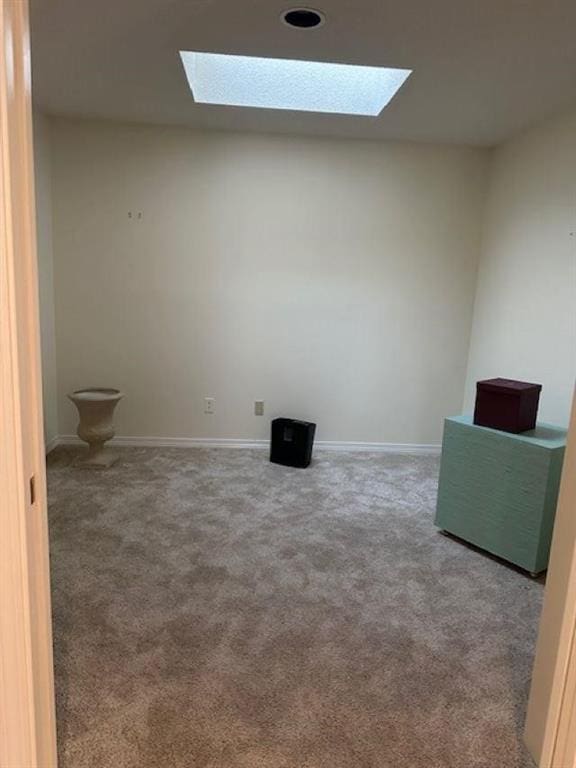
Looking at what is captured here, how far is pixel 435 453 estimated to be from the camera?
436 centimetres

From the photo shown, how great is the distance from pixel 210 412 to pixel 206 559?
1.79 m

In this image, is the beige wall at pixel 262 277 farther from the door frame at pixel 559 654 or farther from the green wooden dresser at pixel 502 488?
the door frame at pixel 559 654

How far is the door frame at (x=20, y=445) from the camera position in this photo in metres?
0.84

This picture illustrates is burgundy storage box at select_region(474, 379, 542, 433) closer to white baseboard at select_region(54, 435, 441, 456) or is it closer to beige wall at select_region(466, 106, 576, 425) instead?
beige wall at select_region(466, 106, 576, 425)

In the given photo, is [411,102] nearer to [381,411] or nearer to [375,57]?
[375,57]

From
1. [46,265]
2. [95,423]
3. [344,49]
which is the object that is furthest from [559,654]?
[46,265]

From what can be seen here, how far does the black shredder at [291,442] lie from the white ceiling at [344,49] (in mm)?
2082

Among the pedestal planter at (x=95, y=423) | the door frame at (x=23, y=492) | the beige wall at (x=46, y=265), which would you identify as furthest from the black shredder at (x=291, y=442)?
the door frame at (x=23, y=492)

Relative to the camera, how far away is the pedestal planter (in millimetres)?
3658

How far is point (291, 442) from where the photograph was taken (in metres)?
3.88

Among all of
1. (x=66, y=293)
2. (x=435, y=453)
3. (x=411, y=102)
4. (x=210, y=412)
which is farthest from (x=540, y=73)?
(x=66, y=293)

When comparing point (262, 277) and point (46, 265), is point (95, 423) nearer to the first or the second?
point (46, 265)

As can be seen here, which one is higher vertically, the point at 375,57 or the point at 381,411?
the point at 375,57

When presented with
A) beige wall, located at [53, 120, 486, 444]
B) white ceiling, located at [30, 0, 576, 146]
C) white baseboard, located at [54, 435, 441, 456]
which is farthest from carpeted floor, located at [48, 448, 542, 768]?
white ceiling, located at [30, 0, 576, 146]
